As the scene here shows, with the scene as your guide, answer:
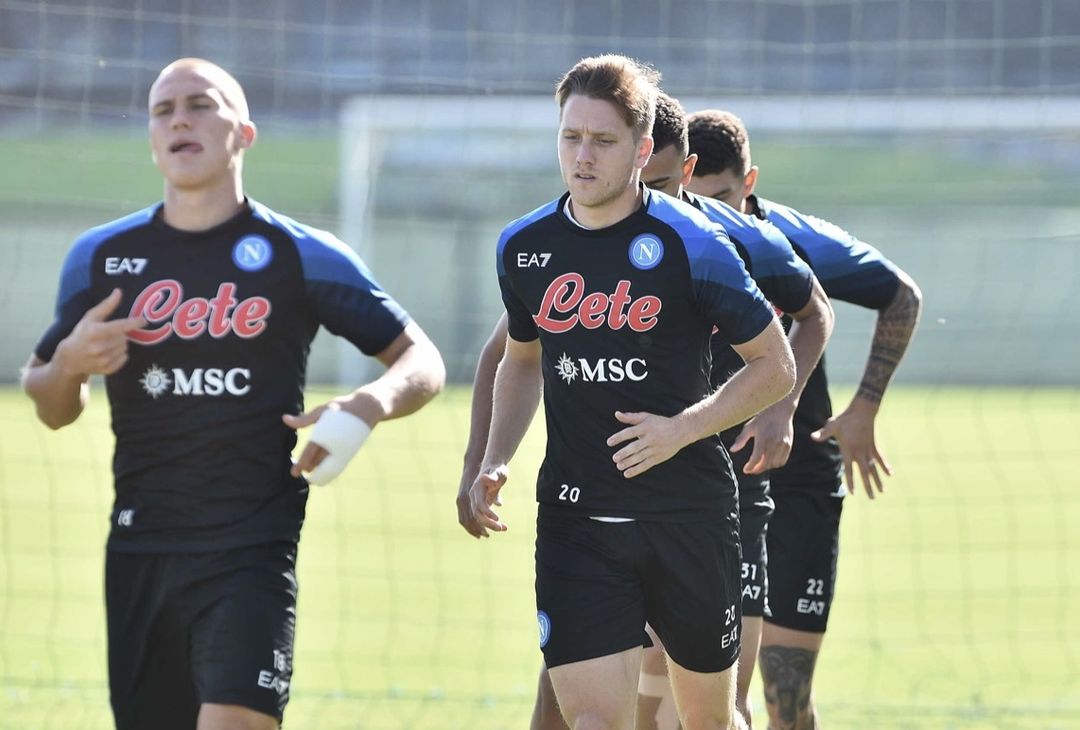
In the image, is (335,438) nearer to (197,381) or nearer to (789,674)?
(197,381)

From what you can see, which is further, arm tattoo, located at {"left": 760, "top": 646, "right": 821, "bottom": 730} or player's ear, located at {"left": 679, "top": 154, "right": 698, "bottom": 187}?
arm tattoo, located at {"left": 760, "top": 646, "right": 821, "bottom": 730}

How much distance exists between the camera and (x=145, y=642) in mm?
4336

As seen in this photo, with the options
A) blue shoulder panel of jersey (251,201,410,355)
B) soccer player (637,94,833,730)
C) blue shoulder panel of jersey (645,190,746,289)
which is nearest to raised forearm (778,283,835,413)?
soccer player (637,94,833,730)

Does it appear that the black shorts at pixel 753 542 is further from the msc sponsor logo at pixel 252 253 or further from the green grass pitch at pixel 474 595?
the green grass pitch at pixel 474 595

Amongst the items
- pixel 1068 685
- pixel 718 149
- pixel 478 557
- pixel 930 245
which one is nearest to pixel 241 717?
pixel 718 149

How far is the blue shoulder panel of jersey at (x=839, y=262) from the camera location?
19.2ft

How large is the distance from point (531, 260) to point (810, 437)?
1.81m

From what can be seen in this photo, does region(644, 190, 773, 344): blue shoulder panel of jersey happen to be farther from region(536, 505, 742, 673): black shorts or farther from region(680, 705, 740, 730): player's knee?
region(680, 705, 740, 730): player's knee

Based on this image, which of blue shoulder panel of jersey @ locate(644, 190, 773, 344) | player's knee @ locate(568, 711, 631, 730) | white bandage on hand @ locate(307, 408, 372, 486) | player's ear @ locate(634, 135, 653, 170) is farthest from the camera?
player's ear @ locate(634, 135, 653, 170)

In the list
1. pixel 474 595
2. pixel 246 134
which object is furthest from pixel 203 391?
pixel 474 595

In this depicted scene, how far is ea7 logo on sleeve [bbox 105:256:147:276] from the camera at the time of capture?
14.6ft

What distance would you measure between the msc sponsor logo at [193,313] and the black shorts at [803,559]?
253cm

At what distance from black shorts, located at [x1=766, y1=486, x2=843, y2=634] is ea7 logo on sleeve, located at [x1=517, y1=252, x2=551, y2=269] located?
186cm

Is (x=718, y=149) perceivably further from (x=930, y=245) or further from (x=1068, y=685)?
(x=930, y=245)
